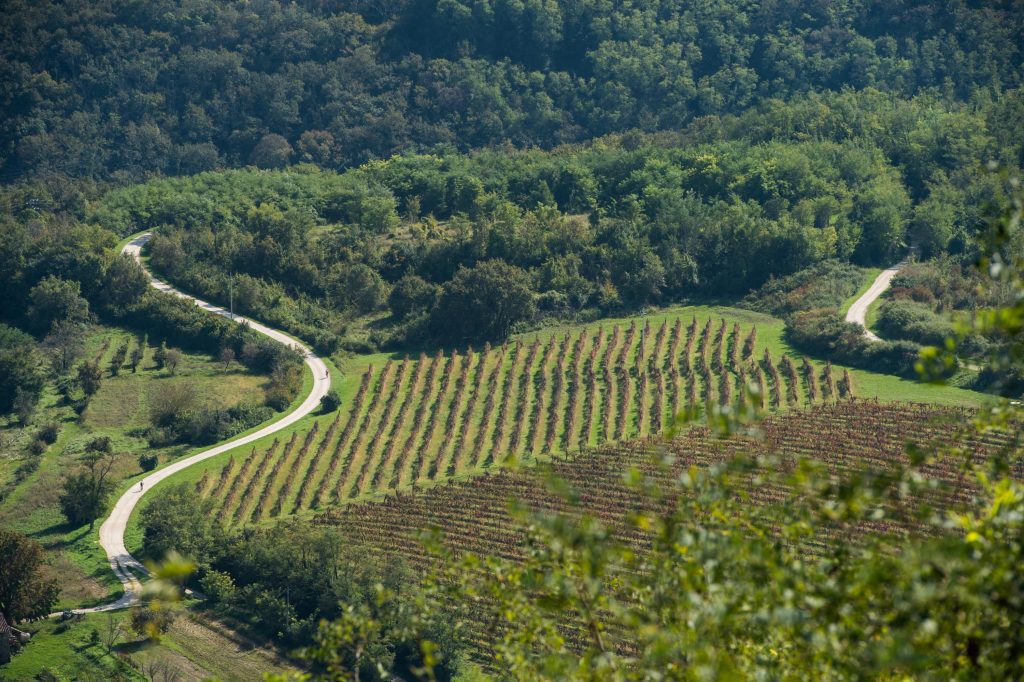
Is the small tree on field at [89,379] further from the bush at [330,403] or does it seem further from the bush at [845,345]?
the bush at [845,345]

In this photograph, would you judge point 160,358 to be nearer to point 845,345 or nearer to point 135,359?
point 135,359

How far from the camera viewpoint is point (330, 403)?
6500 centimetres

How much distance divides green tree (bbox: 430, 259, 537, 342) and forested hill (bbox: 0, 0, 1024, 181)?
4933 cm

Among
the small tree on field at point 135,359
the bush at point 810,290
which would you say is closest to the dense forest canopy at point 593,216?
the bush at point 810,290

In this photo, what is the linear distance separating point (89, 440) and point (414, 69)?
246 ft

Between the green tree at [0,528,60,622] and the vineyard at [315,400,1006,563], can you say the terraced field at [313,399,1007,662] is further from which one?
the green tree at [0,528,60,622]

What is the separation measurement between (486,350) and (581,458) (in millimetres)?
15557

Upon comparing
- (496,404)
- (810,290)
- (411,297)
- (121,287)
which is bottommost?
(496,404)

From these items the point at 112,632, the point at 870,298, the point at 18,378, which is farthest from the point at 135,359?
the point at 870,298

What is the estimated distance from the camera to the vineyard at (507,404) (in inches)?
→ 2269

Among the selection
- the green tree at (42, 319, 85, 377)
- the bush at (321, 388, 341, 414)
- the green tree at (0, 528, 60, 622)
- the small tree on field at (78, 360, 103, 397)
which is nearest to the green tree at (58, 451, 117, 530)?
the green tree at (0, 528, 60, 622)

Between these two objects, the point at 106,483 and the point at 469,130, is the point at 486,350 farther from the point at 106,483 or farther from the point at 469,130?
the point at 469,130

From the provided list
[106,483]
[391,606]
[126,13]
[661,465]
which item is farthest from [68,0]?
[661,465]

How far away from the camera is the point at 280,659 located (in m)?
44.8
